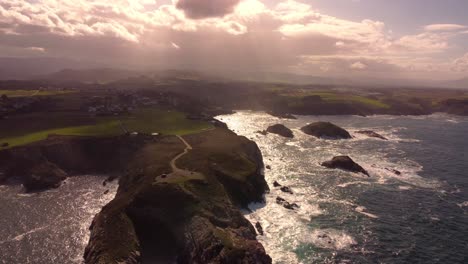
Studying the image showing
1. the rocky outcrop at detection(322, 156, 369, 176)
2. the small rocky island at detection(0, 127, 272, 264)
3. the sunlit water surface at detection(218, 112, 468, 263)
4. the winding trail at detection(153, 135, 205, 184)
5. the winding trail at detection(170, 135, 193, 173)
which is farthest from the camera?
the rocky outcrop at detection(322, 156, 369, 176)

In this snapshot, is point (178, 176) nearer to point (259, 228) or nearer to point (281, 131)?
point (259, 228)

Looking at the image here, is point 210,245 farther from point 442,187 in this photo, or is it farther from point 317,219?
point 442,187

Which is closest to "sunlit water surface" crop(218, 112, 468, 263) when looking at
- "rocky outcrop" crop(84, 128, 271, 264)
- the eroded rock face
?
"rocky outcrop" crop(84, 128, 271, 264)

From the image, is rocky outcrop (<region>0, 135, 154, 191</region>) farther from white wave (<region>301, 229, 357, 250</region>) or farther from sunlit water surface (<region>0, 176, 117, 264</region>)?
white wave (<region>301, 229, 357, 250</region>)

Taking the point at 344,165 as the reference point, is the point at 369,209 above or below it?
below

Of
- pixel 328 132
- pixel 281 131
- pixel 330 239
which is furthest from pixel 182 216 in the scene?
pixel 328 132

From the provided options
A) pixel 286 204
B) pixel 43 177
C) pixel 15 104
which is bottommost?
pixel 43 177

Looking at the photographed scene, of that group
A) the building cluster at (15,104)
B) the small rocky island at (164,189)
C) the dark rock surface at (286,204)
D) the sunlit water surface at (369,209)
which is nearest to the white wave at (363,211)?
the sunlit water surface at (369,209)
